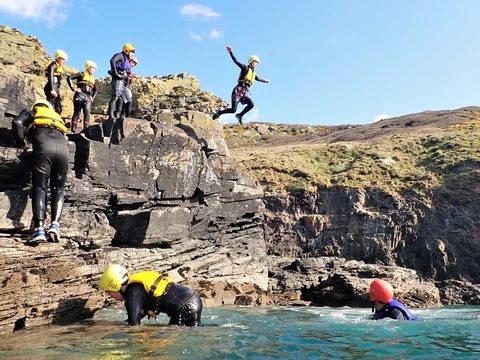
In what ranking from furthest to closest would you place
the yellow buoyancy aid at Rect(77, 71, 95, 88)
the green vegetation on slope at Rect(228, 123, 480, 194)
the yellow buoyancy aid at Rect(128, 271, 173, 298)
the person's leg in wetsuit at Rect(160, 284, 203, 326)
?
the green vegetation on slope at Rect(228, 123, 480, 194) → the yellow buoyancy aid at Rect(77, 71, 95, 88) → the person's leg in wetsuit at Rect(160, 284, 203, 326) → the yellow buoyancy aid at Rect(128, 271, 173, 298)

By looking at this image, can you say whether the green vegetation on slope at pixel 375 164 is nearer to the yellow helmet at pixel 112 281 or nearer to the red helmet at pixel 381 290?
the red helmet at pixel 381 290

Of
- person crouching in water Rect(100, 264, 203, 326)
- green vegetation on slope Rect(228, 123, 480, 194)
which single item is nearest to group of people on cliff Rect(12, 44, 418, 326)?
person crouching in water Rect(100, 264, 203, 326)

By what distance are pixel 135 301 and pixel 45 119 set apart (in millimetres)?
4327

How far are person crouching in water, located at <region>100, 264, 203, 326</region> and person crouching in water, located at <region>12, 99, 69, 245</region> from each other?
5.50 ft

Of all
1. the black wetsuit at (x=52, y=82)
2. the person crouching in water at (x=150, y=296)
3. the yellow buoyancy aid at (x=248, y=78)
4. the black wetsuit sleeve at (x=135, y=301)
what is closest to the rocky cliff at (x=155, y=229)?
the black wetsuit at (x=52, y=82)

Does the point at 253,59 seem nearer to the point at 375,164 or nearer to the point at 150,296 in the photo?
the point at 150,296

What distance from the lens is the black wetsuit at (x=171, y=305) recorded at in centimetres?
892

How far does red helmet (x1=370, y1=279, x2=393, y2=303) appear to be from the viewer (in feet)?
34.0

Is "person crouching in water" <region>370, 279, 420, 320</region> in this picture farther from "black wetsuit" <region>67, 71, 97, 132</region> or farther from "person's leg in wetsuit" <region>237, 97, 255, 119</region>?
"black wetsuit" <region>67, 71, 97, 132</region>

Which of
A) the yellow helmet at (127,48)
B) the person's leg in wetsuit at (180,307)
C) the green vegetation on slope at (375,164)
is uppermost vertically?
the yellow helmet at (127,48)

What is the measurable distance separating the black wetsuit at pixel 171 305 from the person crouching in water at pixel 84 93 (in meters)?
7.36

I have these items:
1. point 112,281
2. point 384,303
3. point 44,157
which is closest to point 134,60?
point 44,157

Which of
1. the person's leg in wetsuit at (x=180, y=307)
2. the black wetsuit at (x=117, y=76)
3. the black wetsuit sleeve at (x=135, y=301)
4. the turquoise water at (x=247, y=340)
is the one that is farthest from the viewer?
the black wetsuit at (x=117, y=76)

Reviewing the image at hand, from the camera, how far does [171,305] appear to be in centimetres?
916
